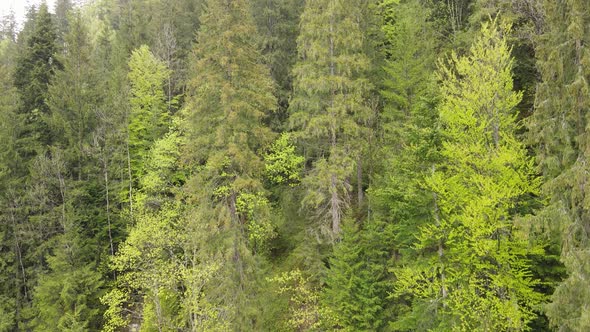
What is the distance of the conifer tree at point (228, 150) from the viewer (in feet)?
64.6

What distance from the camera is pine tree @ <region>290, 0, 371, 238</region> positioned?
70.9 feet

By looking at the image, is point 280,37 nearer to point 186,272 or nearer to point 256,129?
point 256,129

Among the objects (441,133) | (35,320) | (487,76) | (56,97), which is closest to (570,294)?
(441,133)

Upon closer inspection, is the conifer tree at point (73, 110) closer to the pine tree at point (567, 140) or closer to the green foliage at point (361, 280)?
the green foliage at point (361, 280)

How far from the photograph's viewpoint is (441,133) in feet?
50.9

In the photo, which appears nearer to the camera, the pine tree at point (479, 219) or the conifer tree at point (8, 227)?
the pine tree at point (479, 219)

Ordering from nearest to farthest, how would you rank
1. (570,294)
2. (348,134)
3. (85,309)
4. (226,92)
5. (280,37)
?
(570,294)
(226,92)
(348,134)
(85,309)
(280,37)

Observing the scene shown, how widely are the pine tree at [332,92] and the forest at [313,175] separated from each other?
4.5 inches

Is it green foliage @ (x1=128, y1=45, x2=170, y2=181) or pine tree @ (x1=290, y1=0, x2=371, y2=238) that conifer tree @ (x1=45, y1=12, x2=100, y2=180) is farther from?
pine tree @ (x1=290, y1=0, x2=371, y2=238)

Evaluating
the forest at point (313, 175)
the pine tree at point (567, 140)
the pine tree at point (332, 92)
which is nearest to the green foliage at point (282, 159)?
the forest at point (313, 175)

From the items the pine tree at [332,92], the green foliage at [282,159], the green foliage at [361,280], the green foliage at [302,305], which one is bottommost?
the green foliage at [302,305]

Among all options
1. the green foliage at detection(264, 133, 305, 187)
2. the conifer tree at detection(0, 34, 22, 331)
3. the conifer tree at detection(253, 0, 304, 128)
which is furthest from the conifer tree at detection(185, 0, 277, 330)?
the conifer tree at detection(0, 34, 22, 331)

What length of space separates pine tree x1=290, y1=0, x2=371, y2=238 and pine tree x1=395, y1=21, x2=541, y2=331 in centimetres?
642

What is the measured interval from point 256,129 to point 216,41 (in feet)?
14.9
